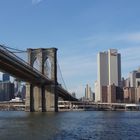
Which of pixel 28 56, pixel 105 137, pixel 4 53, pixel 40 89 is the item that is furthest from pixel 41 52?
pixel 105 137

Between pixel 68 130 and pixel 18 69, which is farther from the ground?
pixel 18 69

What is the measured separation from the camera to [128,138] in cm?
4266

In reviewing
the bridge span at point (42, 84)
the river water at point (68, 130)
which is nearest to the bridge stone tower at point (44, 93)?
the bridge span at point (42, 84)

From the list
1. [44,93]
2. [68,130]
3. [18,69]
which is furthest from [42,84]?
[68,130]

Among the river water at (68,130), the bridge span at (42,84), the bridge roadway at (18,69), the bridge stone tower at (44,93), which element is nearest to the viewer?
the river water at (68,130)

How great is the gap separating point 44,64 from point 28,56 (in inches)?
220

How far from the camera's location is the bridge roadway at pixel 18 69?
88.7 meters

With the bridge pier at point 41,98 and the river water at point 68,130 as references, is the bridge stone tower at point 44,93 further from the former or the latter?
the river water at point 68,130

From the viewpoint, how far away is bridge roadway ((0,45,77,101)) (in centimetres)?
8871

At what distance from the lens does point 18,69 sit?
4003 inches

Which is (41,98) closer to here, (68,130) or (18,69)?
(18,69)

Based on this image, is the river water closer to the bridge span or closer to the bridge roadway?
the bridge roadway

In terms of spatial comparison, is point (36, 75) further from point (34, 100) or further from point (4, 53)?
point (4, 53)

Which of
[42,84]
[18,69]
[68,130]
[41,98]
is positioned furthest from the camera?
[41,98]
